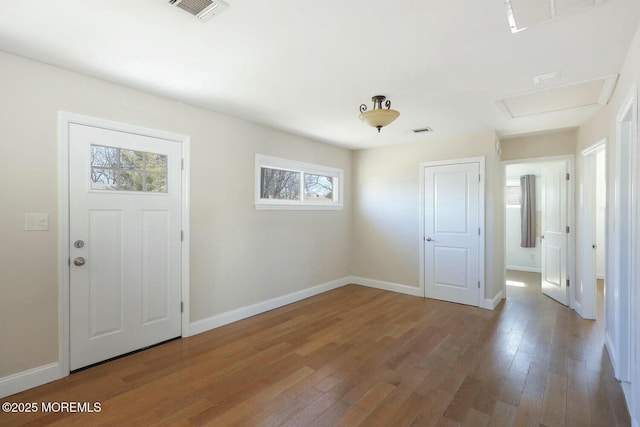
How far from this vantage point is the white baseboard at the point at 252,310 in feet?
11.1

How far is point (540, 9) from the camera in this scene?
172 centimetres

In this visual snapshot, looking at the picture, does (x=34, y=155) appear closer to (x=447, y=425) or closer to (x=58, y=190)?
(x=58, y=190)

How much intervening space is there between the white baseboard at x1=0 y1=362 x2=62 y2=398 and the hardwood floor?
0.18 ft

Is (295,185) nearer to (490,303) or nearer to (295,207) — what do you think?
(295,207)

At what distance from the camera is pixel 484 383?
239cm

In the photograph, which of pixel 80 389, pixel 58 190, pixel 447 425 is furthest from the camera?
pixel 58 190

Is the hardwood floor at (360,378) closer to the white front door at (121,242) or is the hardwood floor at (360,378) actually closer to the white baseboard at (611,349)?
the white baseboard at (611,349)

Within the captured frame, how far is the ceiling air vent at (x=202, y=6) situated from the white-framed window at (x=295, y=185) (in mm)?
2245

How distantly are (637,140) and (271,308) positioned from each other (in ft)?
12.8

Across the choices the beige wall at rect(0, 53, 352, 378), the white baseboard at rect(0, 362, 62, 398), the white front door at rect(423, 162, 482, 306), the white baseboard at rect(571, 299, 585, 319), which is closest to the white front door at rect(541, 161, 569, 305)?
the white baseboard at rect(571, 299, 585, 319)

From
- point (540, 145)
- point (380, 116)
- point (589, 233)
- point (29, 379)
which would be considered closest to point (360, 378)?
point (380, 116)

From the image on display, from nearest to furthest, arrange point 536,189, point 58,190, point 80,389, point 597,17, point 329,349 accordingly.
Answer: point 597,17 < point 80,389 < point 58,190 < point 329,349 < point 536,189

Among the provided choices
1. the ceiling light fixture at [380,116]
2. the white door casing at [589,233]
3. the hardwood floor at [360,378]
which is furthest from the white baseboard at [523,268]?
the ceiling light fixture at [380,116]

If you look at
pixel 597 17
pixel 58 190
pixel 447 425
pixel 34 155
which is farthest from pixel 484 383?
pixel 34 155
